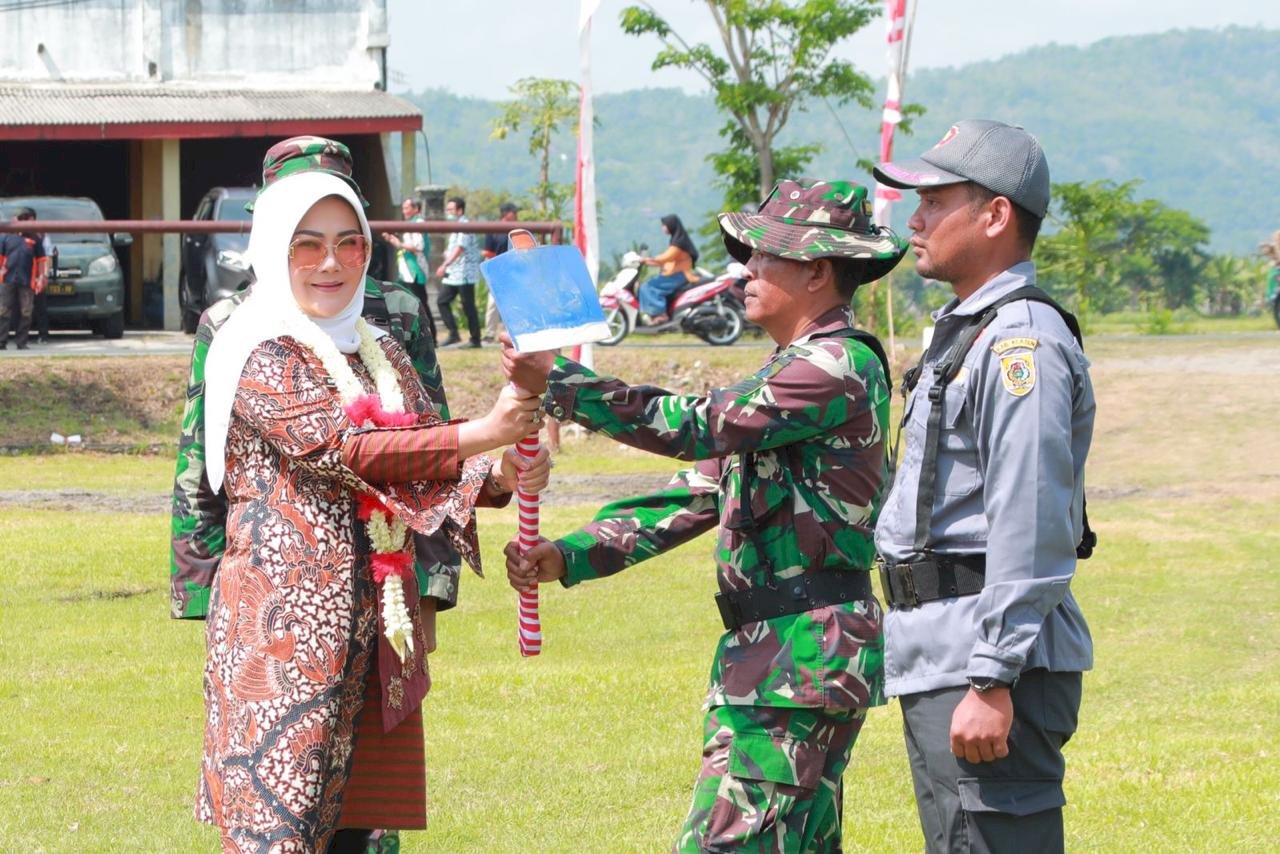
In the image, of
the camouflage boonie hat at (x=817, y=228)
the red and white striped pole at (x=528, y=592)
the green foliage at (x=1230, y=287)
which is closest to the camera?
the camouflage boonie hat at (x=817, y=228)

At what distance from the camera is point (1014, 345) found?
11.1 ft

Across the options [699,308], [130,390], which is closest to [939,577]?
[130,390]

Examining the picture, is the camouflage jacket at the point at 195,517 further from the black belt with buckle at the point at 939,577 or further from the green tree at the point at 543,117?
the green tree at the point at 543,117

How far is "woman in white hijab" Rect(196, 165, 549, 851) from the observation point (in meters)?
3.68

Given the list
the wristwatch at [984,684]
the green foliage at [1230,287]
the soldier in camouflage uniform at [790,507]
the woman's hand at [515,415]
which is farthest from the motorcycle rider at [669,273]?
the green foliage at [1230,287]

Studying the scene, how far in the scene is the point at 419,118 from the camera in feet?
84.6

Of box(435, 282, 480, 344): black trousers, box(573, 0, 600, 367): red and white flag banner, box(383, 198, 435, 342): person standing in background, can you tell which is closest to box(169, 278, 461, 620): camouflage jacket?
box(573, 0, 600, 367): red and white flag banner

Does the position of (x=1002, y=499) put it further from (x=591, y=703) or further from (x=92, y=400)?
(x=92, y=400)

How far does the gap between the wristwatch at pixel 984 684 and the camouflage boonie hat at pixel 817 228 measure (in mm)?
967

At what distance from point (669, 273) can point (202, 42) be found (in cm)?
1073

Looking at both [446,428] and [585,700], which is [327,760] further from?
[585,700]

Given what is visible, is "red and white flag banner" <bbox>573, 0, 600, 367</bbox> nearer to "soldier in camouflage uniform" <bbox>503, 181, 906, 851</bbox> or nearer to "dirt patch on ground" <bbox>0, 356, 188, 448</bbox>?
"dirt patch on ground" <bbox>0, 356, 188, 448</bbox>

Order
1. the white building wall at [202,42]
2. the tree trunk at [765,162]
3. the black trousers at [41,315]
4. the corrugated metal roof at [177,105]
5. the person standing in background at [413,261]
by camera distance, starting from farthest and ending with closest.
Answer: the tree trunk at [765,162]
the white building wall at [202,42]
the corrugated metal roof at [177,105]
the black trousers at [41,315]
the person standing in background at [413,261]

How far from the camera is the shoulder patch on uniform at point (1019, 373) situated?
10.9 feet
